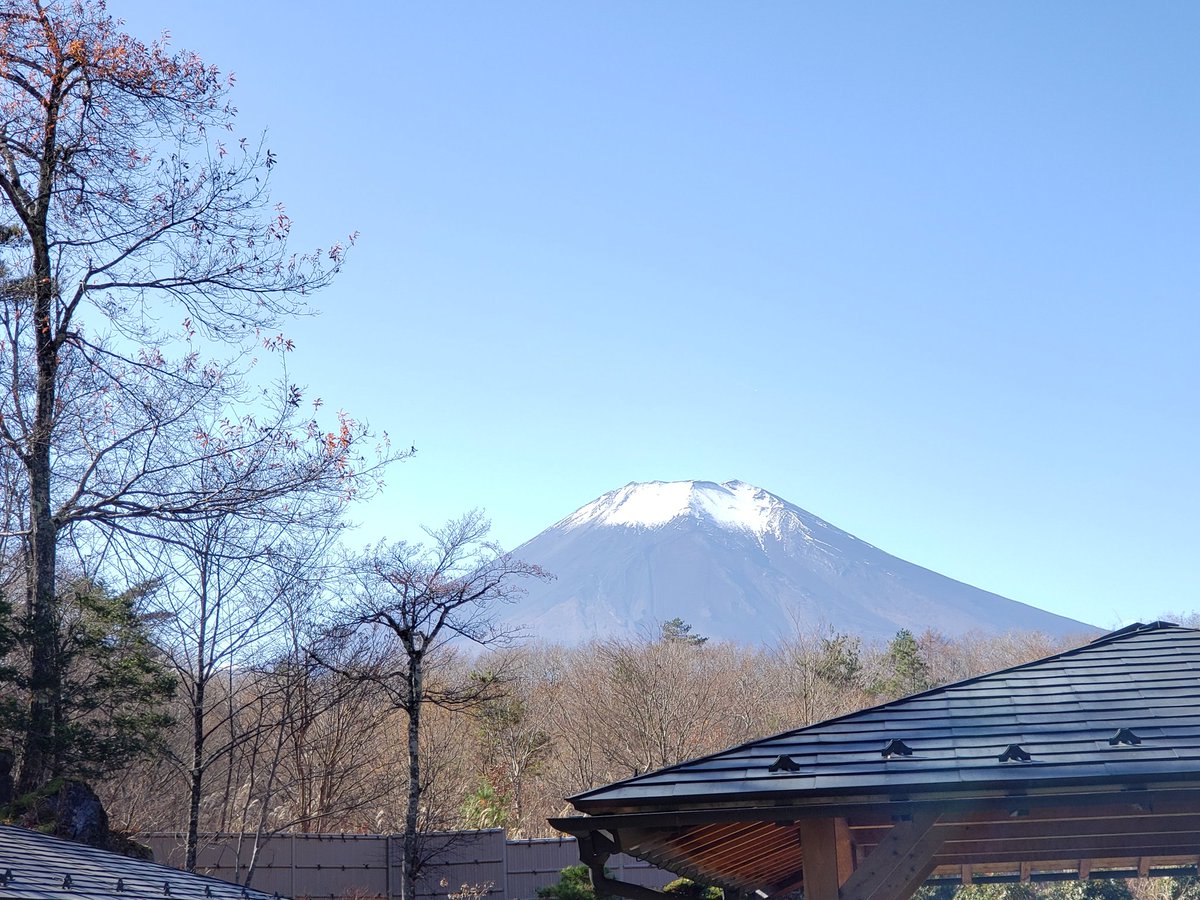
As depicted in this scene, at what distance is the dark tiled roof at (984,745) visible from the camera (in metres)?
4.75

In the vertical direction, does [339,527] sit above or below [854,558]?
below

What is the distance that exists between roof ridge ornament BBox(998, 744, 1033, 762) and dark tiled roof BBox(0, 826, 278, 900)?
207 inches

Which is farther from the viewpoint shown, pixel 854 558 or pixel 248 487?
pixel 854 558

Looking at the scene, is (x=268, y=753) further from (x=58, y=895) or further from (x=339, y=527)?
(x=58, y=895)

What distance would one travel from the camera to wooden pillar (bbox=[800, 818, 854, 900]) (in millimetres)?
4840

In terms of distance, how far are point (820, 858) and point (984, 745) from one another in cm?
104

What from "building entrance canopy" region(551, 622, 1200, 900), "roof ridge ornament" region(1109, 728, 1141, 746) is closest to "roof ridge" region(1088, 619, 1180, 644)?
"building entrance canopy" region(551, 622, 1200, 900)

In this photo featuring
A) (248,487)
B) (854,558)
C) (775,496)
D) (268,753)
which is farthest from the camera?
(775,496)

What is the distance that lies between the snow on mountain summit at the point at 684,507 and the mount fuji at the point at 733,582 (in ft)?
1.27

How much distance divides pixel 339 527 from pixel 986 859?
36.4 ft

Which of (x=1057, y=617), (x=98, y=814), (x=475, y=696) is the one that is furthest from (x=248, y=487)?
(x=1057, y=617)

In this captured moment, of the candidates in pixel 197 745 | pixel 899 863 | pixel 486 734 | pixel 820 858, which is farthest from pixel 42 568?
pixel 486 734

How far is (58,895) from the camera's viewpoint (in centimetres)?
599

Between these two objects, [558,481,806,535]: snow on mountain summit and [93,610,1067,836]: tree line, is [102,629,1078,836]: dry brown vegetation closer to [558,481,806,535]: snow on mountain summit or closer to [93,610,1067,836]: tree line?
[93,610,1067,836]: tree line
